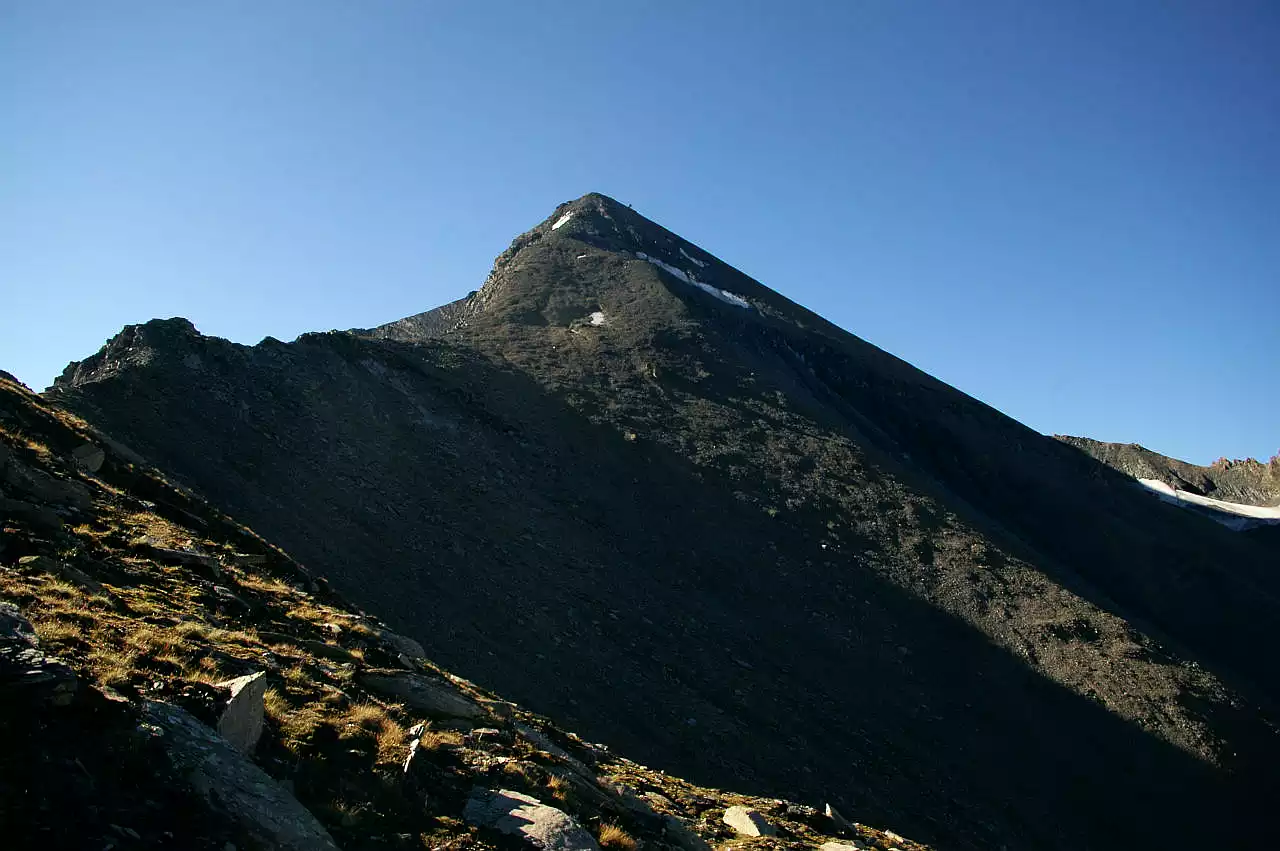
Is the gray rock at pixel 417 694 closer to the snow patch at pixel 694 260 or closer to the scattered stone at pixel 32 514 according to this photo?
the scattered stone at pixel 32 514

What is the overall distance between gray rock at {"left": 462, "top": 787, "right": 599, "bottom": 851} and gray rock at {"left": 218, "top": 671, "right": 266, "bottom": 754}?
249cm

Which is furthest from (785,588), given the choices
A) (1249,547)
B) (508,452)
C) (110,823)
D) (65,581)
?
(1249,547)

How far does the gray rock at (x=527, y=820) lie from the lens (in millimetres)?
9359

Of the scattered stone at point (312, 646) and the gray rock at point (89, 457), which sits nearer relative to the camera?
the scattered stone at point (312, 646)

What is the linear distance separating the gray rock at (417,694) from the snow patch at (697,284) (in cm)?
7584

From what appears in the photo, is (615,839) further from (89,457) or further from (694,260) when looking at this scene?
(694,260)

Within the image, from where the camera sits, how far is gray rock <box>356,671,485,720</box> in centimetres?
1209

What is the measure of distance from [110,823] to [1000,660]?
43970 mm

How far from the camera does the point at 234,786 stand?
788cm

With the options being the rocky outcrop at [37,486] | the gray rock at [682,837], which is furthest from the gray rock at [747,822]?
the rocky outcrop at [37,486]

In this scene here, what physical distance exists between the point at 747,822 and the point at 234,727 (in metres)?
9.60

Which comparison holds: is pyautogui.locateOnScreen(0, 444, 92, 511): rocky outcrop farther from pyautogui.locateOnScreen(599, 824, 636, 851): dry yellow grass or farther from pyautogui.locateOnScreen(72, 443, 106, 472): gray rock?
pyautogui.locateOnScreen(599, 824, 636, 851): dry yellow grass

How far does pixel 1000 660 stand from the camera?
43.2 m

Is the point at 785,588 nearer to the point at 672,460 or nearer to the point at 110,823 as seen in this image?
the point at 672,460
